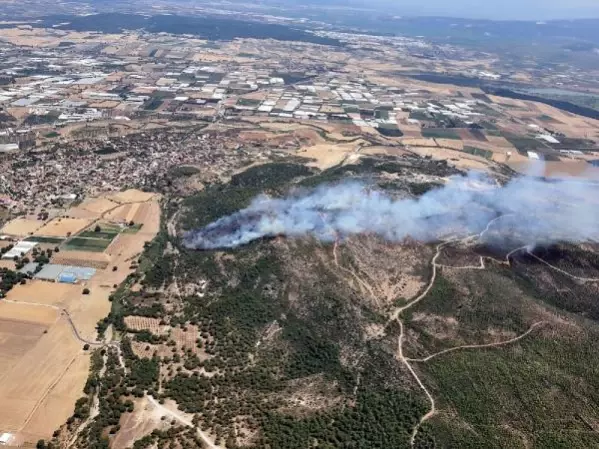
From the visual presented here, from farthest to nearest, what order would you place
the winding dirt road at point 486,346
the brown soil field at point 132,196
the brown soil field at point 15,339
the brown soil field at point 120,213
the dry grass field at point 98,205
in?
the brown soil field at point 132,196 → the dry grass field at point 98,205 → the brown soil field at point 120,213 → the winding dirt road at point 486,346 → the brown soil field at point 15,339

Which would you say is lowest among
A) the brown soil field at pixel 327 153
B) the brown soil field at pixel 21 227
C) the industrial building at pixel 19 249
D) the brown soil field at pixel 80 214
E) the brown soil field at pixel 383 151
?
the brown soil field at pixel 383 151

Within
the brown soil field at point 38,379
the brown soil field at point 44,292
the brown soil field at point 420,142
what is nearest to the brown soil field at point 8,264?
the brown soil field at point 44,292

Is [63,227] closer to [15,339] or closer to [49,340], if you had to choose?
[15,339]

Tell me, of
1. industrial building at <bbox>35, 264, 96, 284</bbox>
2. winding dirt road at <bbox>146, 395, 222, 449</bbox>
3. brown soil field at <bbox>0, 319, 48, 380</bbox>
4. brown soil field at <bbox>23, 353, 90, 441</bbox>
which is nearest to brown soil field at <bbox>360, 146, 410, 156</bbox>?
industrial building at <bbox>35, 264, 96, 284</bbox>

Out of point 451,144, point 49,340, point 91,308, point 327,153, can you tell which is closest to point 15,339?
point 49,340

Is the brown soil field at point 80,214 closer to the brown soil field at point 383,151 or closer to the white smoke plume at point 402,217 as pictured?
the white smoke plume at point 402,217

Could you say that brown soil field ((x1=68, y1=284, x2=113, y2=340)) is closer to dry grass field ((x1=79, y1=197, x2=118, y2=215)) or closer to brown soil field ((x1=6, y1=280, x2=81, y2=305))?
brown soil field ((x1=6, y1=280, x2=81, y2=305))
